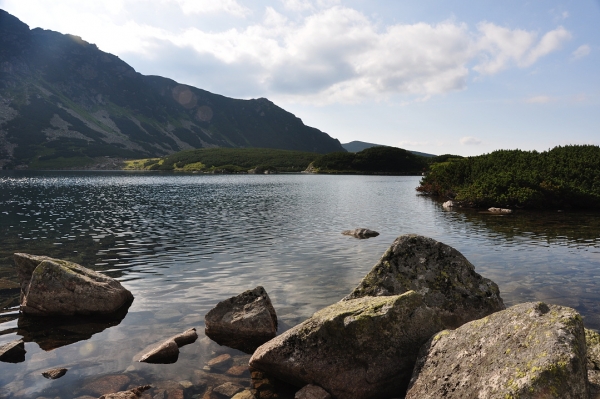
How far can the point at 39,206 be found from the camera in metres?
50.6

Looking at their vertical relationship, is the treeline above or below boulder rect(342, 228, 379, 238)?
above

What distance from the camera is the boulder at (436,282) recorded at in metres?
12.0

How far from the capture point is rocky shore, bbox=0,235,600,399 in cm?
628

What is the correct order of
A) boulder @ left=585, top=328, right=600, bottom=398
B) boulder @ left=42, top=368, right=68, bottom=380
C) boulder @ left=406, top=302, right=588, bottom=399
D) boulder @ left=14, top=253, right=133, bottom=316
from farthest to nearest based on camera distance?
boulder @ left=14, top=253, right=133, bottom=316 → boulder @ left=42, top=368, right=68, bottom=380 → boulder @ left=585, top=328, right=600, bottom=398 → boulder @ left=406, top=302, right=588, bottom=399

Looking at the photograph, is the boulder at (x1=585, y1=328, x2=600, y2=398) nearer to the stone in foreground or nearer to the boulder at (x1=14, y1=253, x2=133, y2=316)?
the stone in foreground

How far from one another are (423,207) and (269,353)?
147 ft

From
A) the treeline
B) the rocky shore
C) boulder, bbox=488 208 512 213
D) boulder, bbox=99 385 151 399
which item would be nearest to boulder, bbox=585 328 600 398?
the rocky shore

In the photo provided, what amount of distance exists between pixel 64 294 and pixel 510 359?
48.1 ft

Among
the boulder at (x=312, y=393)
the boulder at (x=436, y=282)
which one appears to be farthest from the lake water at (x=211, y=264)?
the boulder at (x=436, y=282)

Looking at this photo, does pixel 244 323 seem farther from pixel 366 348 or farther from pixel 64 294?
pixel 64 294

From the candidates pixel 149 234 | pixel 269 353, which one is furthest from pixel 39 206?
pixel 269 353

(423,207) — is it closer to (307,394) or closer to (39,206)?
(307,394)

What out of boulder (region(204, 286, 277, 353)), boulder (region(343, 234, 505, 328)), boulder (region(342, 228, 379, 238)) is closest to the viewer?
boulder (region(343, 234, 505, 328))

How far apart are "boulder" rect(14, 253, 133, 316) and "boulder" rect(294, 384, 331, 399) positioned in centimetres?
919
